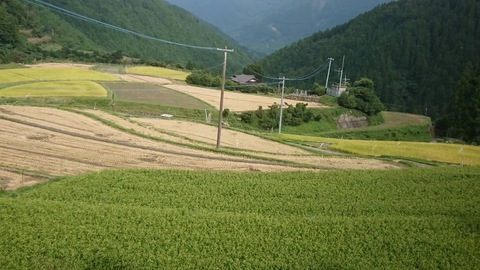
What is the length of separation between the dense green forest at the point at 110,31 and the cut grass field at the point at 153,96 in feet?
78.5

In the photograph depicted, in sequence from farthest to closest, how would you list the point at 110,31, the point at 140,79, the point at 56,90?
the point at 110,31 < the point at 140,79 < the point at 56,90

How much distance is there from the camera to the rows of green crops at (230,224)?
39.1 ft

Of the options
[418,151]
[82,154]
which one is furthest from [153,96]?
[418,151]

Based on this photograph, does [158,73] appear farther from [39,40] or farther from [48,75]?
[39,40]

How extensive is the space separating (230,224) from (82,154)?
11294mm

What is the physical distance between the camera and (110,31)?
119 m

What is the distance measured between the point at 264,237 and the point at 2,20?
72063mm

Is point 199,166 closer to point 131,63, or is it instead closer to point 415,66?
point 131,63

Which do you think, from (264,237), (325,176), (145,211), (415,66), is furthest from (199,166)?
(415,66)

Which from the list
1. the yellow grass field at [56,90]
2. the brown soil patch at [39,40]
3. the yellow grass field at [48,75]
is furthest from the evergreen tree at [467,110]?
the brown soil patch at [39,40]

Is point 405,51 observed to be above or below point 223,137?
above

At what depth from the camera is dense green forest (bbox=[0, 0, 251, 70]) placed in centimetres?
7772

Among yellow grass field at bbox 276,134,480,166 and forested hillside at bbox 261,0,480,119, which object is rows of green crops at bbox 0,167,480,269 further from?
forested hillside at bbox 261,0,480,119

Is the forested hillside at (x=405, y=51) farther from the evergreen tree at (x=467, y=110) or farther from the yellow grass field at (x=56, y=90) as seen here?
the yellow grass field at (x=56, y=90)
